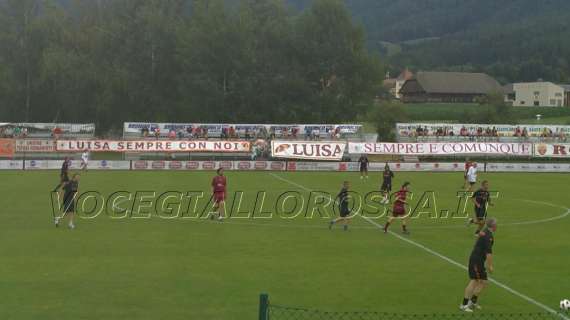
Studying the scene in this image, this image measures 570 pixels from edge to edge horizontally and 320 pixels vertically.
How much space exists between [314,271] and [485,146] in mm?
44714

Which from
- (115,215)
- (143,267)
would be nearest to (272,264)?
(143,267)

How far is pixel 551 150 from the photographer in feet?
195

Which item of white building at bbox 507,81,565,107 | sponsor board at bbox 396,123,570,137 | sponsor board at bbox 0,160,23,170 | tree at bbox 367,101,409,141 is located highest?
white building at bbox 507,81,565,107

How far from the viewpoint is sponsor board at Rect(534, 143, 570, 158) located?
5926 cm

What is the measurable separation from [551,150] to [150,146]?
33.1 metres

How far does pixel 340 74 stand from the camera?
7800cm

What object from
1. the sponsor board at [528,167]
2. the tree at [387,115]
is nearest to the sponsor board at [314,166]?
the sponsor board at [528,167]

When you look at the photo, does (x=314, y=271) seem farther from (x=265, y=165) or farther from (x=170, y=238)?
(x=265, y=165)

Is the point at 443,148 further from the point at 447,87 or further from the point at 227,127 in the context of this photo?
the point at 447,87

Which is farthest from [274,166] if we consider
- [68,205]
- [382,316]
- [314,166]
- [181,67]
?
[382,316]

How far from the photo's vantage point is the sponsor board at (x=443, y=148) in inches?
2281

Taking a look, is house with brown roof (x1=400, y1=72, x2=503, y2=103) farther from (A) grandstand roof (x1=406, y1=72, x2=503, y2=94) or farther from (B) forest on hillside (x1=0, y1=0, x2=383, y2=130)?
(B) forest on hillside (x1=0, y1=0, x2=383, y2=130)

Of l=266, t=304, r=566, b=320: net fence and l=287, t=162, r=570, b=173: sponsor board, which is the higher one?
l=287, t=162, r=570, b=173: sponsor board

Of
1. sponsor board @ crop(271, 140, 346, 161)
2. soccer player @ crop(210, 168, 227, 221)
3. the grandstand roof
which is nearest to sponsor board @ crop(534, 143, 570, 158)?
sponsor board @ crop(271, 140, 346, 161)
